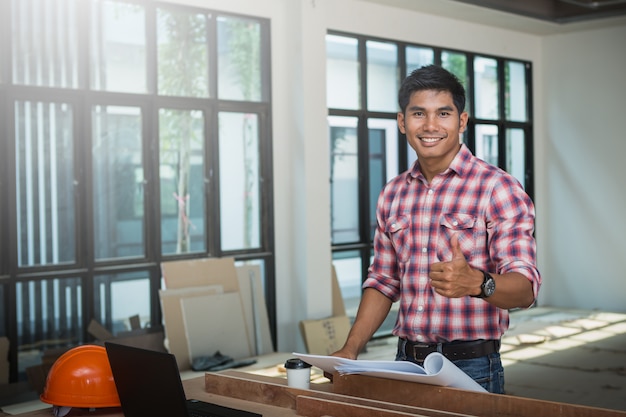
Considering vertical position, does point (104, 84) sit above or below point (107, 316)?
above

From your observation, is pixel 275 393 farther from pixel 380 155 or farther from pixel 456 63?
pixel 456 63

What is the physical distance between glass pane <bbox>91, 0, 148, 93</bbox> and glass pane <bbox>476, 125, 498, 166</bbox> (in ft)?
16.3

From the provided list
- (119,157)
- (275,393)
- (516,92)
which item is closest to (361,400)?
(275,393)

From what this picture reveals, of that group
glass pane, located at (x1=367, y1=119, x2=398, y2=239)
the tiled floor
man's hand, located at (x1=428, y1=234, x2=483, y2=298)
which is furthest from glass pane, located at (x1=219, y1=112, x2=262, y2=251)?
man's hand, located at (x1=428, y1=234, x2=483, y2=298)

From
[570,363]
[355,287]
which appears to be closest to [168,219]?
[355,287]

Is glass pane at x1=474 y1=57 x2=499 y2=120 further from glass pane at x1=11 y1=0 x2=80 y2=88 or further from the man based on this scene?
the man

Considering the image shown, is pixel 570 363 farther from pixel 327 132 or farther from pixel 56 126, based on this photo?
pixel 56 126

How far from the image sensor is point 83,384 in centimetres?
248

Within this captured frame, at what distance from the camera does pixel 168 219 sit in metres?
7.32

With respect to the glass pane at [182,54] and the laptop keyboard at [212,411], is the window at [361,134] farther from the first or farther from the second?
the laptop keyboard at [212,411]

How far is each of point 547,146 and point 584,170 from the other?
2.09ft

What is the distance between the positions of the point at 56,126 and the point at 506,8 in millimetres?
5572

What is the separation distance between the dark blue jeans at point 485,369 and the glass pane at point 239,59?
5255 mm

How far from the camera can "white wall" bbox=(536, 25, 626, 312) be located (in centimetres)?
1083
